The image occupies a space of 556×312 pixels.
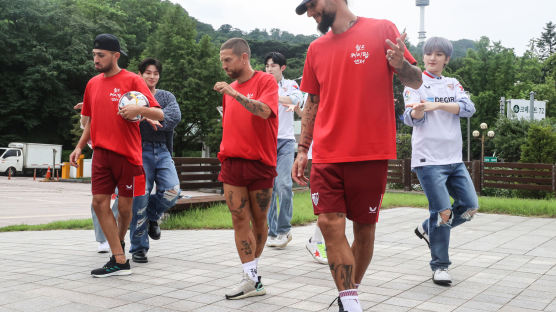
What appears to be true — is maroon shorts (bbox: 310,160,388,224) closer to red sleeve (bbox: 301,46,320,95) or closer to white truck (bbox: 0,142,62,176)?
red sleeve (bbox: 301,46,320,95)

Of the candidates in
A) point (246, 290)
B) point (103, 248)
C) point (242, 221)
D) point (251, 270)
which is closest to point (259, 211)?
point (242, 221)

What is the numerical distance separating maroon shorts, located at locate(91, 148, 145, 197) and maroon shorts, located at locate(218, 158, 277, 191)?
3.65 ft

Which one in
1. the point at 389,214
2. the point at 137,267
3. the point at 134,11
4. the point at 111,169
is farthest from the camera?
the point at 134,11

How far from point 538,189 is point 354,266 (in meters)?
16.0

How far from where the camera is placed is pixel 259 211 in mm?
4344

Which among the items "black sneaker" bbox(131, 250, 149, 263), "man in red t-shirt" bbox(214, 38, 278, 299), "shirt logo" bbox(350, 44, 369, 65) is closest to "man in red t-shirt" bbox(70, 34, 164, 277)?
"black sneaker" bbox(131, 250, 149, 263)

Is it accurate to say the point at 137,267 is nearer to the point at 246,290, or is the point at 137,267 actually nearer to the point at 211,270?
the point at 211,270

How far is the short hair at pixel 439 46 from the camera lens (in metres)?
4.60

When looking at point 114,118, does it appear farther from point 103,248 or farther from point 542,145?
point 542,145

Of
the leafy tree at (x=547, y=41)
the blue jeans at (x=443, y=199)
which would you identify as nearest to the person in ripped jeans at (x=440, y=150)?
the blue jeans at (x=443, y=199)

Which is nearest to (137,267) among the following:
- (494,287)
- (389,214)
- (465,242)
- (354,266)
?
(354,266)

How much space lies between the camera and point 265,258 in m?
5.77

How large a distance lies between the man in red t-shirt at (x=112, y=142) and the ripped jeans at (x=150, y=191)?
514 millimetres

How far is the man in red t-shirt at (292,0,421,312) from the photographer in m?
3.12
